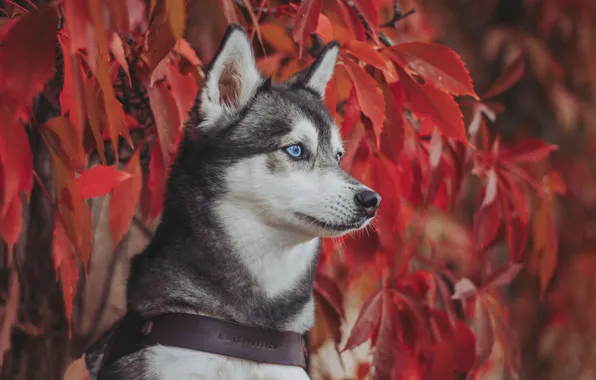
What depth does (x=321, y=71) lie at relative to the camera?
7.29 ft

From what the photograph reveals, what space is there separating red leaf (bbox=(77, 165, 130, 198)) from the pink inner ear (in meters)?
0.36

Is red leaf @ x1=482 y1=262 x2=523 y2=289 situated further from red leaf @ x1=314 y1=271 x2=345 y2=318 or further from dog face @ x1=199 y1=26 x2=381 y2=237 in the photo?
dog face @ x1=199 y1=26 x2=381 y2=237

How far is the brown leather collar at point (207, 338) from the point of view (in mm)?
1867

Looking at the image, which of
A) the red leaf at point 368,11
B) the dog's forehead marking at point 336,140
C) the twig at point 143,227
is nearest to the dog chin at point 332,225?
the dog's forehead marking at point 336,140

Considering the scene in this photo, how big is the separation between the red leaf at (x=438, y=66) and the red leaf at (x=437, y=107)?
0.04m

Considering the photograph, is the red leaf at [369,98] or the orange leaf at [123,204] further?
the orange leaf at [123,204]

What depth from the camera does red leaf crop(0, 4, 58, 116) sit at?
142cm

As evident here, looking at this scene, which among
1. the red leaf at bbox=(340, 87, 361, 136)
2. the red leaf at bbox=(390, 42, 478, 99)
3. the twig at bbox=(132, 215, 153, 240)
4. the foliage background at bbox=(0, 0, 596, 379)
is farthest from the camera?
the twig at bbox=(132, 215, 153, 240)

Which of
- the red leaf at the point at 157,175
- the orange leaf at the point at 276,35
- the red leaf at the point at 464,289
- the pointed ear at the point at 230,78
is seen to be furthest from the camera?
the orange leaf at the point at 276,35

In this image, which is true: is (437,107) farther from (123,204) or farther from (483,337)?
(123,204)

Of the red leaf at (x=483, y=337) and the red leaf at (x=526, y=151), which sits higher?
the red leaf at (x=526, y=151)

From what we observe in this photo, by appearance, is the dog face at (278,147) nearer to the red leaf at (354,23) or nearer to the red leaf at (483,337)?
the red leaf at (354,23)

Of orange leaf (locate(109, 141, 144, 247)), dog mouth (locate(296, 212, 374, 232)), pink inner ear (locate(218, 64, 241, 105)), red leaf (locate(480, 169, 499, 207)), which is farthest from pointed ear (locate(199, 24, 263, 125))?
red leaf (locate(480, 169, 499, 207))

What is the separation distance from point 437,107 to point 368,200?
351mm
